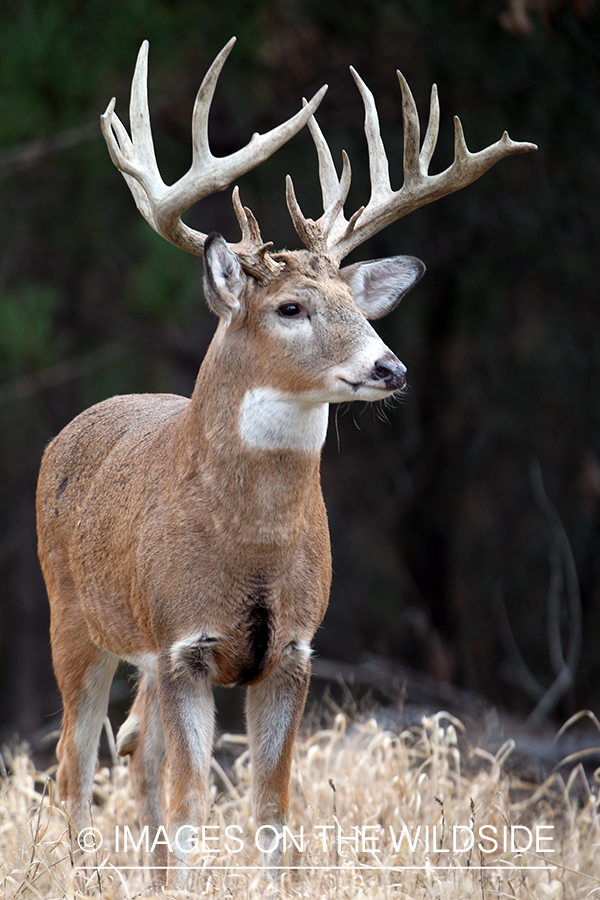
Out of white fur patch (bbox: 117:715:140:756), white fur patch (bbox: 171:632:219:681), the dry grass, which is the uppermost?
white fur patch (bbox: 171:632:219:681)

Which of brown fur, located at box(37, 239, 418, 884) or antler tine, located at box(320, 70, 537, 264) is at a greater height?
antler tine, located at box(320, 70, 537, 264)

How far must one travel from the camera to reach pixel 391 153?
8.77 meters

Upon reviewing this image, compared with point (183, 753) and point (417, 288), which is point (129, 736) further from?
point (417, 288)

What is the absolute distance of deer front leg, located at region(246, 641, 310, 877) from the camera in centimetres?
417

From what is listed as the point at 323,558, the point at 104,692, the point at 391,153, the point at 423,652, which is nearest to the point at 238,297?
the point at 323,558

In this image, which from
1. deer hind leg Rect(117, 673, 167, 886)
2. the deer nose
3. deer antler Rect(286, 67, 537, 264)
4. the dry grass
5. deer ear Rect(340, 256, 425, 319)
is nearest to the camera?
the deer nose

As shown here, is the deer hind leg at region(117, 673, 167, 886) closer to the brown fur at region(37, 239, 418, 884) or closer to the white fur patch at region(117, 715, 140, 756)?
the white fur patch at region(117, 715, 140, 756)

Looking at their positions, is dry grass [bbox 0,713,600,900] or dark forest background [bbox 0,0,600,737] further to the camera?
dark forest background [bbox 0,0,600,737]

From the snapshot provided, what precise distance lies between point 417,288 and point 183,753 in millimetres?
7494

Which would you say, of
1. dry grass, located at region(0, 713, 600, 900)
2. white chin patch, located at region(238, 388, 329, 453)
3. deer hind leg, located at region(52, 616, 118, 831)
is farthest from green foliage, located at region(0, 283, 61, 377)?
white chin patch, located at region(238, 388, 329, 453)

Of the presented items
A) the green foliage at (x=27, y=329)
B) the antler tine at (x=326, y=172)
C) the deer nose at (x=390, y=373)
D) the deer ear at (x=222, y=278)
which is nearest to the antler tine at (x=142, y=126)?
the deer ear at (x=222, y=278)

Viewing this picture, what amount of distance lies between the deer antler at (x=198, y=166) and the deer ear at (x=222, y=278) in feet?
0.28

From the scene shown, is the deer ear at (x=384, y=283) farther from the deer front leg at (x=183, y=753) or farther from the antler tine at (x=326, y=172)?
the deer front leg at (x=183, y=753)

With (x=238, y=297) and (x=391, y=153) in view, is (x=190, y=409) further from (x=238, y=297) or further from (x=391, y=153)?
(x=391, y=153)
